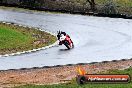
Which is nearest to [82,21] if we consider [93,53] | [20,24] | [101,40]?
[20,24]

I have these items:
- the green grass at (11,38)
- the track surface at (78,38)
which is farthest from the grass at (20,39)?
the track surface at (78,38)

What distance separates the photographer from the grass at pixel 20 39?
2814 cm

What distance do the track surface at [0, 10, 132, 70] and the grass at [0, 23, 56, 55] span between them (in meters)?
1.65

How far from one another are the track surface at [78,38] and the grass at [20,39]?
1.65 meters

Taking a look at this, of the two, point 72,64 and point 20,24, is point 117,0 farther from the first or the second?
point 72,64

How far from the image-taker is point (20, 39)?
31.0 m

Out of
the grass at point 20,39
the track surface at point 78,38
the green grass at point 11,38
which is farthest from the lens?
the green grass at point 11,38

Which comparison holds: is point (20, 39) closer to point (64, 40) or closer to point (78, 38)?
point (64, 40)

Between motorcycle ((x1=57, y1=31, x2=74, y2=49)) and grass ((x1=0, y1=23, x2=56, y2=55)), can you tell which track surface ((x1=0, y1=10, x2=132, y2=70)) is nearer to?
motorcycle ((x1=57, y1=31, x2=74, y2=49))

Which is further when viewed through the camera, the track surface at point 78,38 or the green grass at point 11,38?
the green grass at point 11,38

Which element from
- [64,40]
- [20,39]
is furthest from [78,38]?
[64,40]

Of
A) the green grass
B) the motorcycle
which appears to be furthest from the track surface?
the green grass

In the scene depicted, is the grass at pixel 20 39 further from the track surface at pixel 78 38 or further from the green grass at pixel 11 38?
the track surface at pixel 78 38

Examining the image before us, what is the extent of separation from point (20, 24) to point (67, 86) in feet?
70.4
